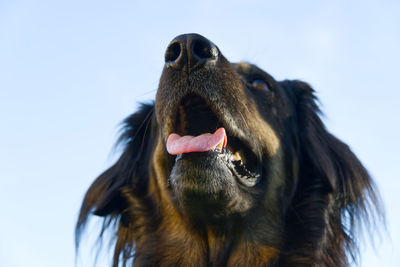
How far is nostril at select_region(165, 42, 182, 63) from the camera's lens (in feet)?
10.5

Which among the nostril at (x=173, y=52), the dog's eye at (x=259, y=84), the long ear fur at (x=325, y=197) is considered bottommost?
the long ear fur at (x=325, y=197)

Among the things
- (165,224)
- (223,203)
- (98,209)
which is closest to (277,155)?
(223,203)

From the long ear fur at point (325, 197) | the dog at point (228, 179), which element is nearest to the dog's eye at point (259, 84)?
the dog at point (228, 179)

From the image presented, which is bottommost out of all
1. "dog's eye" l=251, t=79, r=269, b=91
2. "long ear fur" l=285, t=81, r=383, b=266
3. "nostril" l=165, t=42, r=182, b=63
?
"long ear fur" l=285, t=81, r=383, b=266

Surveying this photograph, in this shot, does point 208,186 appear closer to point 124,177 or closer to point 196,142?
point 196,142

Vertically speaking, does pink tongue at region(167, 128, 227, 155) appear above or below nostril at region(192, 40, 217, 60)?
below

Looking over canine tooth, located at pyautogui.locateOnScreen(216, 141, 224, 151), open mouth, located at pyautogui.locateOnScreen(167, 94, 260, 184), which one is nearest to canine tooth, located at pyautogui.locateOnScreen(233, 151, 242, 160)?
open mouth, located at pyautogui.locateOnScreen(167, 94, 260, 184)

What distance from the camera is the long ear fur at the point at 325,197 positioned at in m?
3.69

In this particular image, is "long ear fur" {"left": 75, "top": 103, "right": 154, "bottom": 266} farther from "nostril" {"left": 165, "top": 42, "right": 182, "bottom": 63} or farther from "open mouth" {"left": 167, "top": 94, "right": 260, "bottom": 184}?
"nostril" {"left": 165, "top": 42, "right": 182, "bottom": 63}

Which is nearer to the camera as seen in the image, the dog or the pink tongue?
the pink tongue

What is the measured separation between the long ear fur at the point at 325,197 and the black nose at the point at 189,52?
1.29m

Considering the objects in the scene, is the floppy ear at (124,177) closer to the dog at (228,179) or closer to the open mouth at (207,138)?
the dog at (228,179)

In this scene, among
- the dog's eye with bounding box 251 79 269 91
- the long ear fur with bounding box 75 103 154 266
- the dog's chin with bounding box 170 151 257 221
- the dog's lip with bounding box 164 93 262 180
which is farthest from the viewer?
the long ear fur with bounding box 75 103 154 266

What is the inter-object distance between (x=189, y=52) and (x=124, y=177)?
1623 mm
